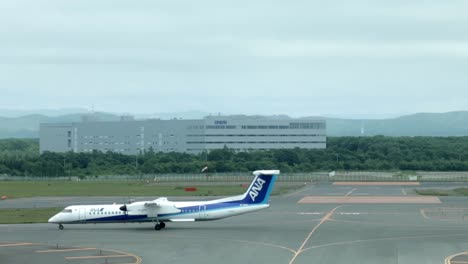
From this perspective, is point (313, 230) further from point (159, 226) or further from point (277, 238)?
point (159, 226)

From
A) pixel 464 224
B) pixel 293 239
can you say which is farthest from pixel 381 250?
pixel 464 224

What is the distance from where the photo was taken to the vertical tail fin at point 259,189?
2611 inches

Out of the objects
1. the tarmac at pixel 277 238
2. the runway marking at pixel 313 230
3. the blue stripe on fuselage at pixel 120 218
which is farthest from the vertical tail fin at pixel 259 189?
the blue stripe on fuselage at pixel 120 218

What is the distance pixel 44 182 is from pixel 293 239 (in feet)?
307

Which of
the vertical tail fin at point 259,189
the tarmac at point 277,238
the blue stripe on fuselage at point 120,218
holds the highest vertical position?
the vertical tail fin at point 259,189

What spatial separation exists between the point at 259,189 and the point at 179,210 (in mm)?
6991

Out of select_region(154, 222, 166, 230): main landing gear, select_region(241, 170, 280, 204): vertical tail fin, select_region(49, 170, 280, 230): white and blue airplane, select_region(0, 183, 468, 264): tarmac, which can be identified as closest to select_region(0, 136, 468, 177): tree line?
select_region(0, 183, 468, 264): tarmac

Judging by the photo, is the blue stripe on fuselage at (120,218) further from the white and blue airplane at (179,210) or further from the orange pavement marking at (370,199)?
the orange pavement marking at (370,199)

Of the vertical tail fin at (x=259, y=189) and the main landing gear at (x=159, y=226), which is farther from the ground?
the vertical tail fin at (x=259, y=189)

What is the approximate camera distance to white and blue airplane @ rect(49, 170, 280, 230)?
6612 cm

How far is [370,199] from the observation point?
9869 centimetres

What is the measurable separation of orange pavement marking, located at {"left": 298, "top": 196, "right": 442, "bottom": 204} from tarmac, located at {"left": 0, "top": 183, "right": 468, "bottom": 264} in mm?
5017

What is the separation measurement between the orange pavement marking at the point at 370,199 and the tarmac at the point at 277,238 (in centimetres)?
502

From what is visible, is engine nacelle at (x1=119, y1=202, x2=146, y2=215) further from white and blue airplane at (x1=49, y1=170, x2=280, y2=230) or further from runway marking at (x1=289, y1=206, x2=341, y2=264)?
runway marking at (x1=289, y1=206, x2=341, y2=264)
